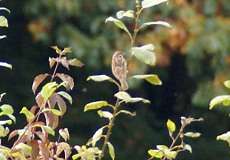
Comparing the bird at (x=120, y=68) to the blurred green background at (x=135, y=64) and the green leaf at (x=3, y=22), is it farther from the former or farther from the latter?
the blurred green background at (x=135, y=64)

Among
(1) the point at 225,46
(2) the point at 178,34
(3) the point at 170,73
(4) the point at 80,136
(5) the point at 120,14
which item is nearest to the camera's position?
(5) the point at 120,14

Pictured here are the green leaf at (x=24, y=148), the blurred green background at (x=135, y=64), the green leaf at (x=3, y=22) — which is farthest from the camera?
the blurred green background at (x=135, y=64)

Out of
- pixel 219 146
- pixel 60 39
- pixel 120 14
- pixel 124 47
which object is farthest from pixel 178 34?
pixel 120 14

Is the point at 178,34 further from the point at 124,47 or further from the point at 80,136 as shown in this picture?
the point at 80,136

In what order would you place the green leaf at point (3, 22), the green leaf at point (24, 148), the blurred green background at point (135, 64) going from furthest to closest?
1. the blurred green background at point (135, 64)
2. the green leaf at point (3, 22)
3. the green leaf at point (24, 148)

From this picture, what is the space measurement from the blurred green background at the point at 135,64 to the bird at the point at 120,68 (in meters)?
4.20

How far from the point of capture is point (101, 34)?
6.05 meters

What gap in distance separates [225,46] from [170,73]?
65.4 inches

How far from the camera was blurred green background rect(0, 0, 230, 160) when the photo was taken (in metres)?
5.91

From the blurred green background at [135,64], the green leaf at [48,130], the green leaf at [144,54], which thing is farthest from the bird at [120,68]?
the blurred green background at [135,64]

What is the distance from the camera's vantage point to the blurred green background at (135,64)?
5914 millimetres

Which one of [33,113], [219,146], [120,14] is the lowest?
[219,146]

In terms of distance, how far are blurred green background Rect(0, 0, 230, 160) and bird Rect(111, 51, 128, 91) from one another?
420 centimetres

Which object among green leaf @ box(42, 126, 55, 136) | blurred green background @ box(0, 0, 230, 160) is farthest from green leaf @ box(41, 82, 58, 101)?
blurred green background @ box(0, 0, 230, 160)
